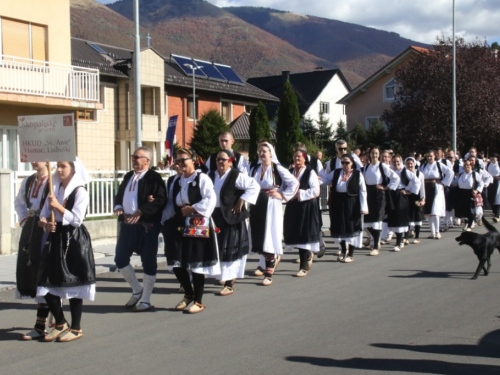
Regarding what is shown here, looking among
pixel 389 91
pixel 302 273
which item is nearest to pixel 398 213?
pixel 302 273

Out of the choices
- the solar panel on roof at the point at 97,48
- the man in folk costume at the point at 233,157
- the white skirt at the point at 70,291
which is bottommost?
the white skirt at the point at 70,291

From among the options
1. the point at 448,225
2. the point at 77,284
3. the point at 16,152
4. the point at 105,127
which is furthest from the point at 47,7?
the point at 77,284

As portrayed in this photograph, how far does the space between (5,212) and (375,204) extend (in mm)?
7006

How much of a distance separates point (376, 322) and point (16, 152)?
16651 mm

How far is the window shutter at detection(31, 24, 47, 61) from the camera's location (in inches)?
860

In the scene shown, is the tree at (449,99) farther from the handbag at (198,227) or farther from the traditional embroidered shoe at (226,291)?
the handbag at (198,227)

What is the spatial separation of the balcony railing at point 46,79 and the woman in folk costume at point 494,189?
13.1 m

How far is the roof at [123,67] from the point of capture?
31609 millimetres

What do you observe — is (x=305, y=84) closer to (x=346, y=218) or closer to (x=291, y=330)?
(x=346, y=218)

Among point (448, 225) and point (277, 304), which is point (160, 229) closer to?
point (277, 304)

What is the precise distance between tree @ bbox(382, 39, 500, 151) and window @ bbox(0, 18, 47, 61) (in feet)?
61.3

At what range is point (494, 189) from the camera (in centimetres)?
2038

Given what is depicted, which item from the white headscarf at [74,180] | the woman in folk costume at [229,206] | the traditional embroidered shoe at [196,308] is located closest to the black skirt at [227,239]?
the woman in folk costume at [229,206]

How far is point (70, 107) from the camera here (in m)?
23.1
